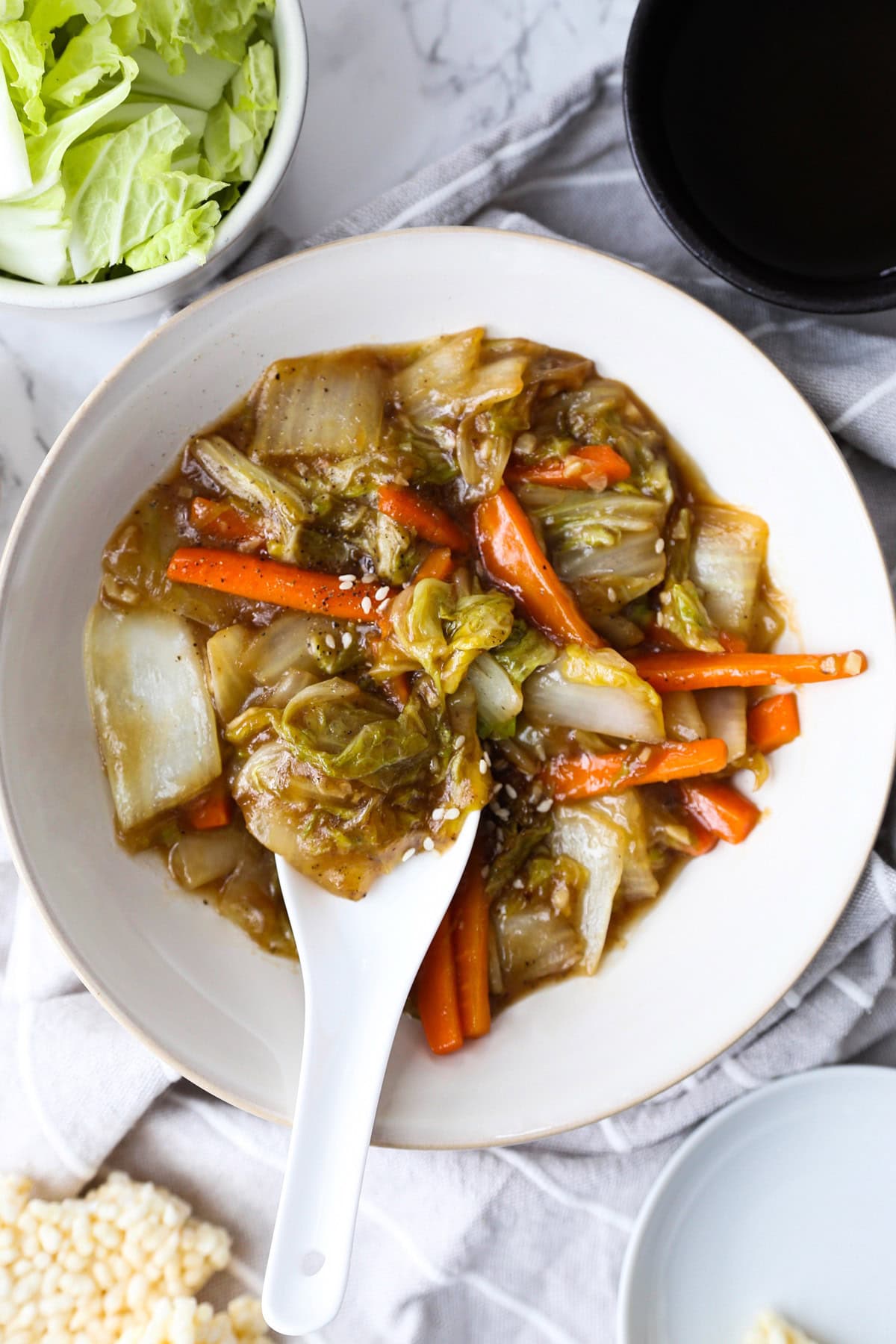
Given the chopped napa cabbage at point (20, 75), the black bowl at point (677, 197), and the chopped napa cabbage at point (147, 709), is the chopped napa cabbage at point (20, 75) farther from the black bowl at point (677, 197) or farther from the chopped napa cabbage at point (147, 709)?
the black bowl at point (677, 197)

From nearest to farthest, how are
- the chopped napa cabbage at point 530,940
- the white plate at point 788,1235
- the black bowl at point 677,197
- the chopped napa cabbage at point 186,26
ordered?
1. the chopped napa cabbage at point 186,26
2. the black bowl at point 677,197
3. the chopped napa cabbage at point 530,940
4. the white plate at point 788,1235

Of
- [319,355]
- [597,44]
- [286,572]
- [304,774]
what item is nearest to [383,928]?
[304,774]

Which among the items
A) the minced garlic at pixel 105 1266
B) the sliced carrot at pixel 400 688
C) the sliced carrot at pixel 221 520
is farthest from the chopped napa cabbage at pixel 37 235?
the minced garlic at pixel 105 1266

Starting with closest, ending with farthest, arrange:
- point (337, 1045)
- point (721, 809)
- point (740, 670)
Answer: point (337, 1045) → point (740, 670) → point (721, 809)

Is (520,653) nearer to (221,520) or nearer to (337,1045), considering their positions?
(221,520)

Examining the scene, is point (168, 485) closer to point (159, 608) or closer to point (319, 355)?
point (159, 608)

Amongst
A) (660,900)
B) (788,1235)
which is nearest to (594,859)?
(660,900)

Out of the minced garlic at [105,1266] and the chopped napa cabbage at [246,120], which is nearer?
the chopped napa cabbage at [246,120]

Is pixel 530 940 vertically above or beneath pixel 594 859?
beneath
